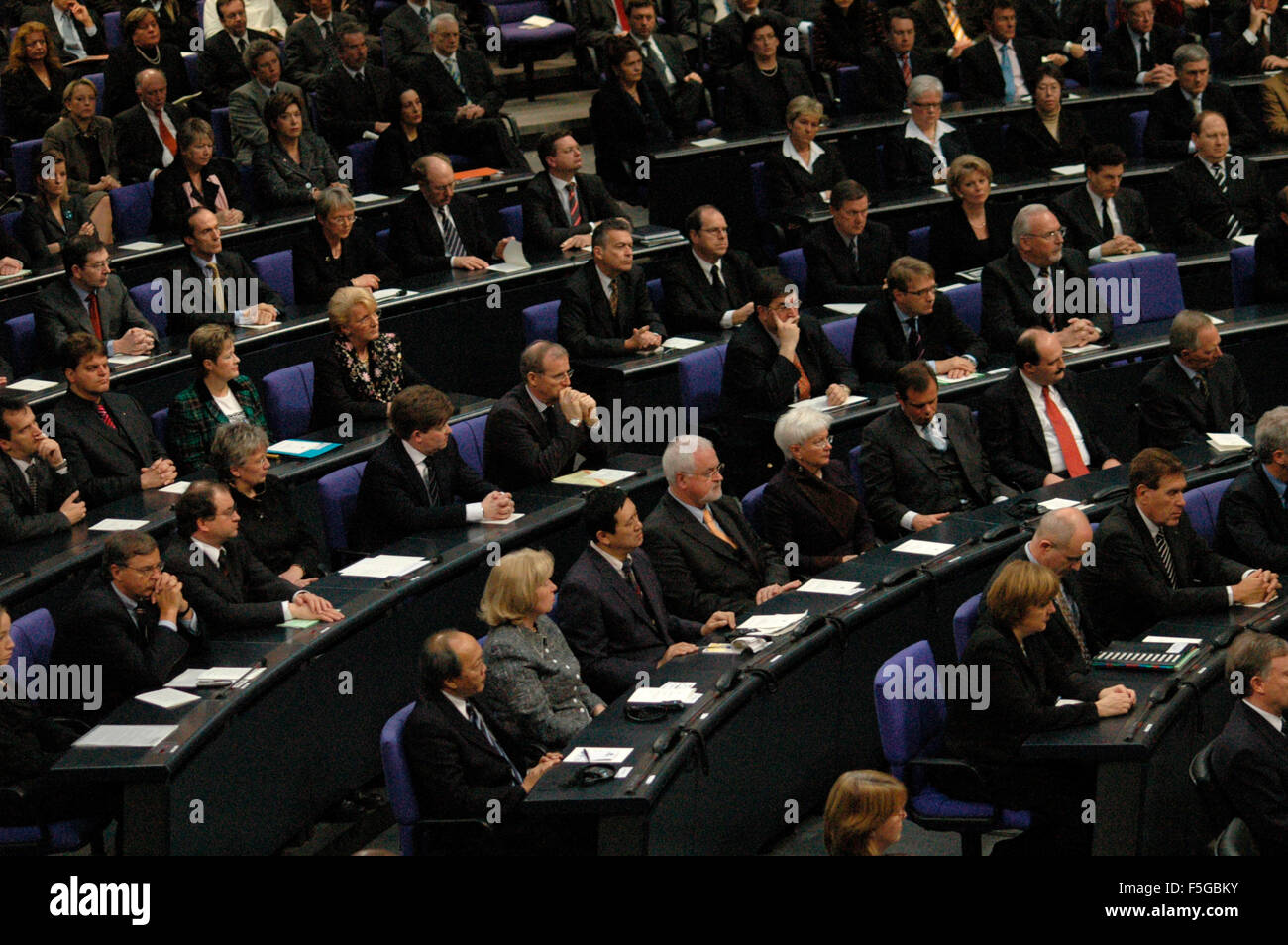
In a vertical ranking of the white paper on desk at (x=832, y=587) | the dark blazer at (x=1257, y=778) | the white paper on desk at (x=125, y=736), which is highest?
the white paper on desk at (x=832, y=587)

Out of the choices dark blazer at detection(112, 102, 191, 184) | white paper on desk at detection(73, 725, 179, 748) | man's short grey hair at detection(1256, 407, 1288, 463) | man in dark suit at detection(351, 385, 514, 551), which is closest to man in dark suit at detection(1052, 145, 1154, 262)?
man's short grey hair at detection(1256, 407, 1288, 463)

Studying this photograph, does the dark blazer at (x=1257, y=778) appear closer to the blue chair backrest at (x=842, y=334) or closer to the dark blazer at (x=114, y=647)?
the dark blazer at (x=114, y=647)

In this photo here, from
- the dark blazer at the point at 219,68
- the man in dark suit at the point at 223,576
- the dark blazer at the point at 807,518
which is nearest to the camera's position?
the man in dark suit at the point at 223,576

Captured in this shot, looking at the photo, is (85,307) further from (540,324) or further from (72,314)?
(540,324)

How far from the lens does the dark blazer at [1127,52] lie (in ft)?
36.5

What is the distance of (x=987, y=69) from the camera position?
36.9 ft

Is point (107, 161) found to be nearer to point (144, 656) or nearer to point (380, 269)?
point (380, 269)

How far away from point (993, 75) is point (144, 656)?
758cm

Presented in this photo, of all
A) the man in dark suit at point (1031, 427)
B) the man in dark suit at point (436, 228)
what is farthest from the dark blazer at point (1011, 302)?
the man in dark suit at point (436, 228)

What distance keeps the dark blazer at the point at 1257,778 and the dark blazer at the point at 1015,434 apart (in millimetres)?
2459

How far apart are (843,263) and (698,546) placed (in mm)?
3055

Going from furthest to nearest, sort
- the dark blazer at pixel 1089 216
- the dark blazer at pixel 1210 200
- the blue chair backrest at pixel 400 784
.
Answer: the dark blazer at pixel 1210 200
the dark blazer at pixel 1089 216
the blue chair backrest at pixel 400 784

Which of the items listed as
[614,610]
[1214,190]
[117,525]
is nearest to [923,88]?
[1214,190]

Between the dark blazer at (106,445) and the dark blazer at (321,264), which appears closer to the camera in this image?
the dark blazer at (106,445)
